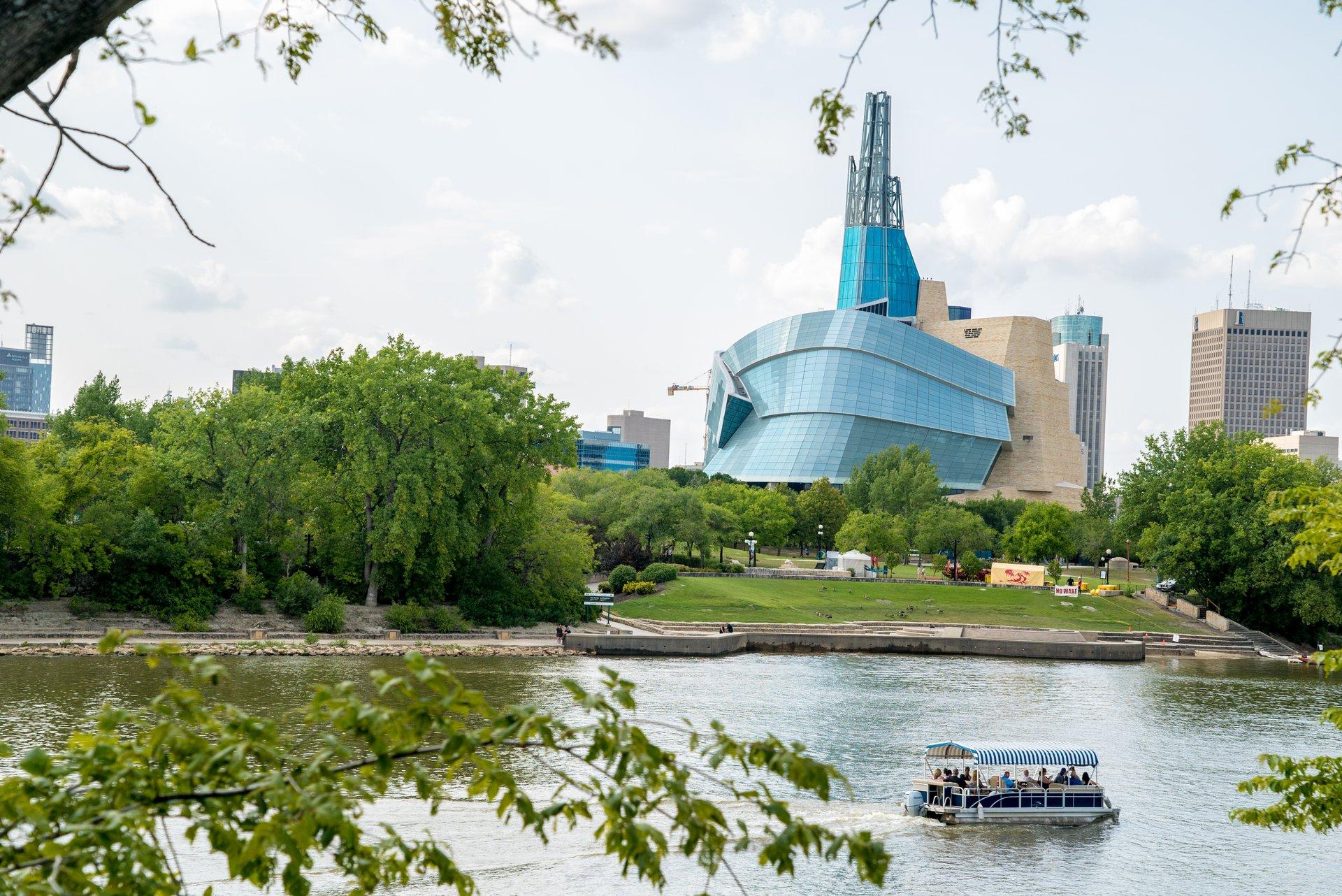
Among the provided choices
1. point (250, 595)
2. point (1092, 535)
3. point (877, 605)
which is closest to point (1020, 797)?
point (250, 595)

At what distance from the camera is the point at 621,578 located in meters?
58.4

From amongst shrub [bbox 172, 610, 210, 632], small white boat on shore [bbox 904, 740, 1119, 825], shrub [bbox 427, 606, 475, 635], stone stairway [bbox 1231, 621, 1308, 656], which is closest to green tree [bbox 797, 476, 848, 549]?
stone stairway [bbox 1231, 621, 1308, 656]

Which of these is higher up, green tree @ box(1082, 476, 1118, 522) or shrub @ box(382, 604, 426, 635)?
green tree @ box(1082, 476, 1118, 522)

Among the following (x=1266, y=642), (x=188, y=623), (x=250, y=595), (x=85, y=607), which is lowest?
(x=188, y=623)

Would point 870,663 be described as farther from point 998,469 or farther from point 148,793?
point 998,469

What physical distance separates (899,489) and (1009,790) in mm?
64290

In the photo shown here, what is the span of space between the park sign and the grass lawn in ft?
8.96

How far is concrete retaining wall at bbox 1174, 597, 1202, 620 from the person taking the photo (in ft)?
199

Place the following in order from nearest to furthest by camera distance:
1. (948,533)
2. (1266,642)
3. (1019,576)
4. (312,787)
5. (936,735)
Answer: (312,787) < (936,735) < (1266,642) < (1019,576) < (948,533)

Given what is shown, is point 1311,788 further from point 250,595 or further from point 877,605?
point 877,605

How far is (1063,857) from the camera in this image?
2044cm

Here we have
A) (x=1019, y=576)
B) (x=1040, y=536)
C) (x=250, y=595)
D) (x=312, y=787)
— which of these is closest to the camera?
(x=312, y=787)

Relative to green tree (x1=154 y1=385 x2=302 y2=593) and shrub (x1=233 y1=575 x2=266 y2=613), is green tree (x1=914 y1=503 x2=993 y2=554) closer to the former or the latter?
green tree (x1=154 y1=385 x2=302 y2=593)

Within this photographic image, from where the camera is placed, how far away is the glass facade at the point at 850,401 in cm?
10981
